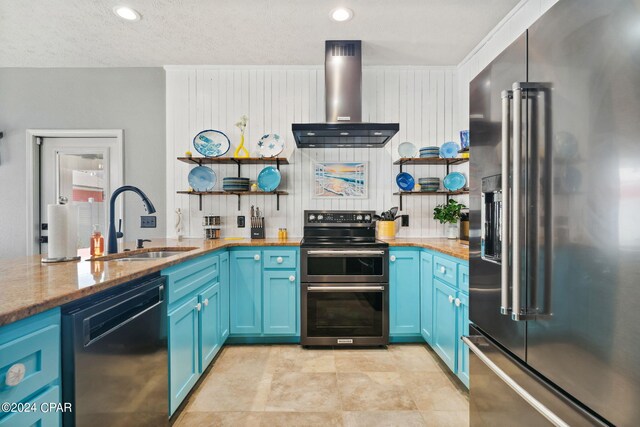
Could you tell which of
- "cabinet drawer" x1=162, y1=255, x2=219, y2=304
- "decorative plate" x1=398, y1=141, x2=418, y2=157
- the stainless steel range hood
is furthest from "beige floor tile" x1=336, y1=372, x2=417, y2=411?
"decorative plate" x1=398, y1=141, x2=418, y2=157

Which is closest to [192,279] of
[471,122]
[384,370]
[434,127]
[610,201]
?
[384,370]

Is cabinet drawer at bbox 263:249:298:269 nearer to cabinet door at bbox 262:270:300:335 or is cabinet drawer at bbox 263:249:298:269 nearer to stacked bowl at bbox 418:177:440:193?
cabinet door at bbox 262:270:300:335

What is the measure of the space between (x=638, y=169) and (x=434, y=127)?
2.86 metres

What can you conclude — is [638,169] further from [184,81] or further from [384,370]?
[184,81]

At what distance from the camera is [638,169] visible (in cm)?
63

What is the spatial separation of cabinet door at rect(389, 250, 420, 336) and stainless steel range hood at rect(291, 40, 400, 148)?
1.12 metres

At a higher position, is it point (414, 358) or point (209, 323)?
point (209, 323)

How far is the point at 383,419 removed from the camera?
1.76m

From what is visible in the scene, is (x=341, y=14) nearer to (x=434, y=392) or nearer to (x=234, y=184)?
(x=234, y=184)

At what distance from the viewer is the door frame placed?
320cm

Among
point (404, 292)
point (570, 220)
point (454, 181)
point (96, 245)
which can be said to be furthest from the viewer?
point (454, 181)

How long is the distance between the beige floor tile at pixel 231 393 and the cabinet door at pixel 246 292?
472 millimetres

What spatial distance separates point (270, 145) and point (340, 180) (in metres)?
0.81

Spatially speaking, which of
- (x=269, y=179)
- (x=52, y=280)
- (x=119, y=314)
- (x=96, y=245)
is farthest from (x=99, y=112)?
(x=119, y=314)
